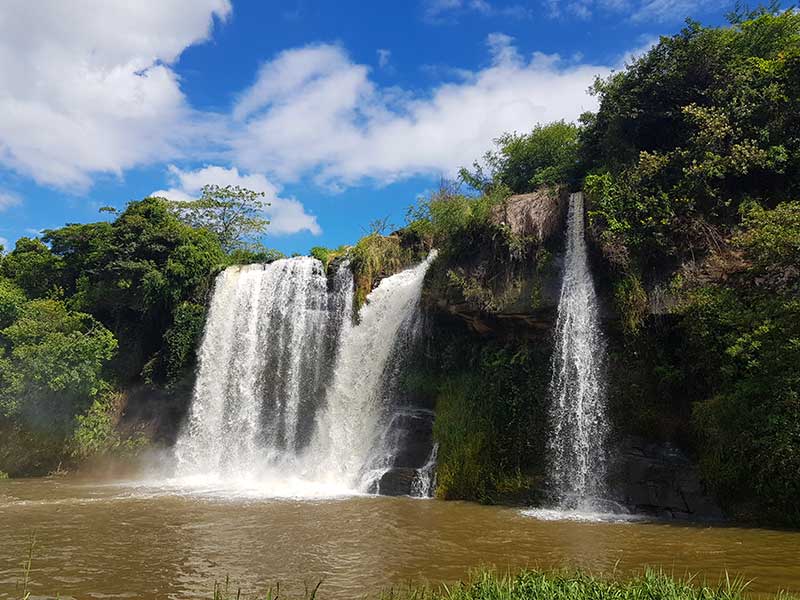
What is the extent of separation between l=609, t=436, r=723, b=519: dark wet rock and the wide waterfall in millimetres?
6155

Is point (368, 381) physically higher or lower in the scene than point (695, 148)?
lower

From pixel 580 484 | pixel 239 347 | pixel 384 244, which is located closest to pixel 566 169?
pixel 384 244

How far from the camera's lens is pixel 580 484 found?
13.0 meters

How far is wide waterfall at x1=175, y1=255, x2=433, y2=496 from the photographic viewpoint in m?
17.4

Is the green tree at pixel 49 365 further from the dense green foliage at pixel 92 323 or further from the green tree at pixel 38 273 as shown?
the green tree at pixel 38 273

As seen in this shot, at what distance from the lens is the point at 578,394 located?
45.2 feet

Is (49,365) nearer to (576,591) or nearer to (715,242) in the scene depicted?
(576,591)

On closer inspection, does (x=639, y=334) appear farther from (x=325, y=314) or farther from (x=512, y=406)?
(x=325, y=314)

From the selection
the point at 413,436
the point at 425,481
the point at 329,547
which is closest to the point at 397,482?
the point at 425,481

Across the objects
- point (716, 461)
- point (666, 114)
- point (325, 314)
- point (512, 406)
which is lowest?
point (716, 461)

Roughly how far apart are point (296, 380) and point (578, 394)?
9490 millimetres

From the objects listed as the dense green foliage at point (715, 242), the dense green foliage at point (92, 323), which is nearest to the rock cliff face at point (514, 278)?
the dense green foliage at point (715, 242)

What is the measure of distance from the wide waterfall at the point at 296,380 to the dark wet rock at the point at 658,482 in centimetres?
615

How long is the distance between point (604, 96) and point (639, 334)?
8744mm
